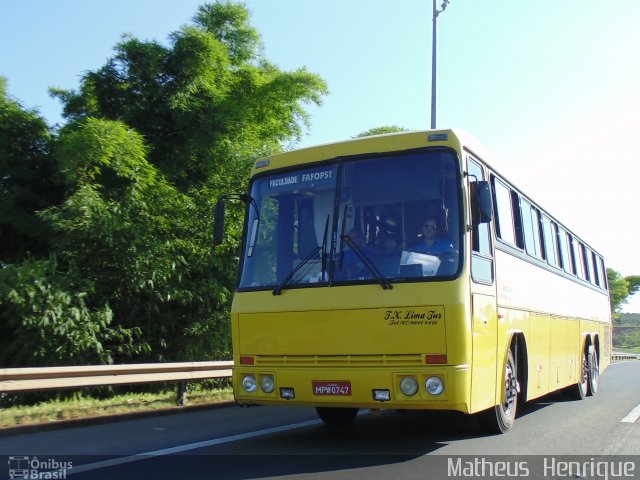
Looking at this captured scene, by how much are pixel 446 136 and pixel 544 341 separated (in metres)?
4.18

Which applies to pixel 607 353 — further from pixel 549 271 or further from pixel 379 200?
pixel 379 200

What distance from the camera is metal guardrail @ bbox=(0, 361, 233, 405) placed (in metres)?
8.45

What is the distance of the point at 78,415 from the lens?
9.34 meters

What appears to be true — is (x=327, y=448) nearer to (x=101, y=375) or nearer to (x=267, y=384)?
(x=267, y=384)

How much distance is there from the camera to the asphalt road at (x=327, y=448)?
602 cm

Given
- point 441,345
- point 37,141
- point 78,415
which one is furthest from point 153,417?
point 37,141

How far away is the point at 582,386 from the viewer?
13.1 meters

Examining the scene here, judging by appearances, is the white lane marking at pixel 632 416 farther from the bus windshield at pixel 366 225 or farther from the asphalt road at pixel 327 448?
the bus windshield at pixel 366 225

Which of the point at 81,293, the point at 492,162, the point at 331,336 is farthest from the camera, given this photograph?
the point at 81,293

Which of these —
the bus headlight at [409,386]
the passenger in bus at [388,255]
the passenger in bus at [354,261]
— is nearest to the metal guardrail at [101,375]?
the passenger in bus at [354,261]

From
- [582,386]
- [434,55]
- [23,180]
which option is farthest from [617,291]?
[23,180]

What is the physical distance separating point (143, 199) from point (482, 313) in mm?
9031

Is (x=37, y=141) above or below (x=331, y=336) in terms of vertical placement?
above

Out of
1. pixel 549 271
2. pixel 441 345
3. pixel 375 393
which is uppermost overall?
pixel 549 271
